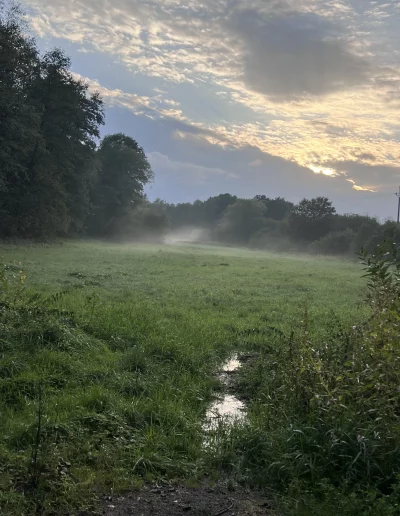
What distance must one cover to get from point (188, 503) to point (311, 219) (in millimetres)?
85978

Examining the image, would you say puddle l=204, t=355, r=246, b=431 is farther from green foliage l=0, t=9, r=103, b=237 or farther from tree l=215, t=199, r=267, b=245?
tree l=215, t=199, r=267, b=245

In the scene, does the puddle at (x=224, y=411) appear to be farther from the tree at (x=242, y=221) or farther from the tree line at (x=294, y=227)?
the tree at (x=242, y=221)

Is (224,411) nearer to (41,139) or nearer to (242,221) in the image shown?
(41,139)

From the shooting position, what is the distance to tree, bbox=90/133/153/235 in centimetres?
7031

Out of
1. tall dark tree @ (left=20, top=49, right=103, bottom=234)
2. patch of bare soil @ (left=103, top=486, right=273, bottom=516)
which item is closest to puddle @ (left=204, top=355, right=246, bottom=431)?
patch of bare soil @ (left=103, top=486, right=273, bottom=516)

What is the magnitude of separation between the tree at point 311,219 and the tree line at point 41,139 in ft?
152

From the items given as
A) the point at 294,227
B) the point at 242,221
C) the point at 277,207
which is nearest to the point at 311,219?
the point at 294,227

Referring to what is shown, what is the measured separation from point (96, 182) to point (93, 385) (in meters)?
65.2

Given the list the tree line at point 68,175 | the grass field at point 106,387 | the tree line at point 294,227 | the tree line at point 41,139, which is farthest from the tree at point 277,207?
the grass field at point 106,387

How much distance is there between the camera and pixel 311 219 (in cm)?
8706

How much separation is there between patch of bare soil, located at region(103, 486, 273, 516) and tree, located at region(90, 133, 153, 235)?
6682 centimetres

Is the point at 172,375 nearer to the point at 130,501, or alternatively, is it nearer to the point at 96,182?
the point at 130,501

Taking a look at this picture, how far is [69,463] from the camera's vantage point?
4.49 m

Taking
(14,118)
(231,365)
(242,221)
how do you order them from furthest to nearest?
(242,221) < (14,118) < (231,365)
